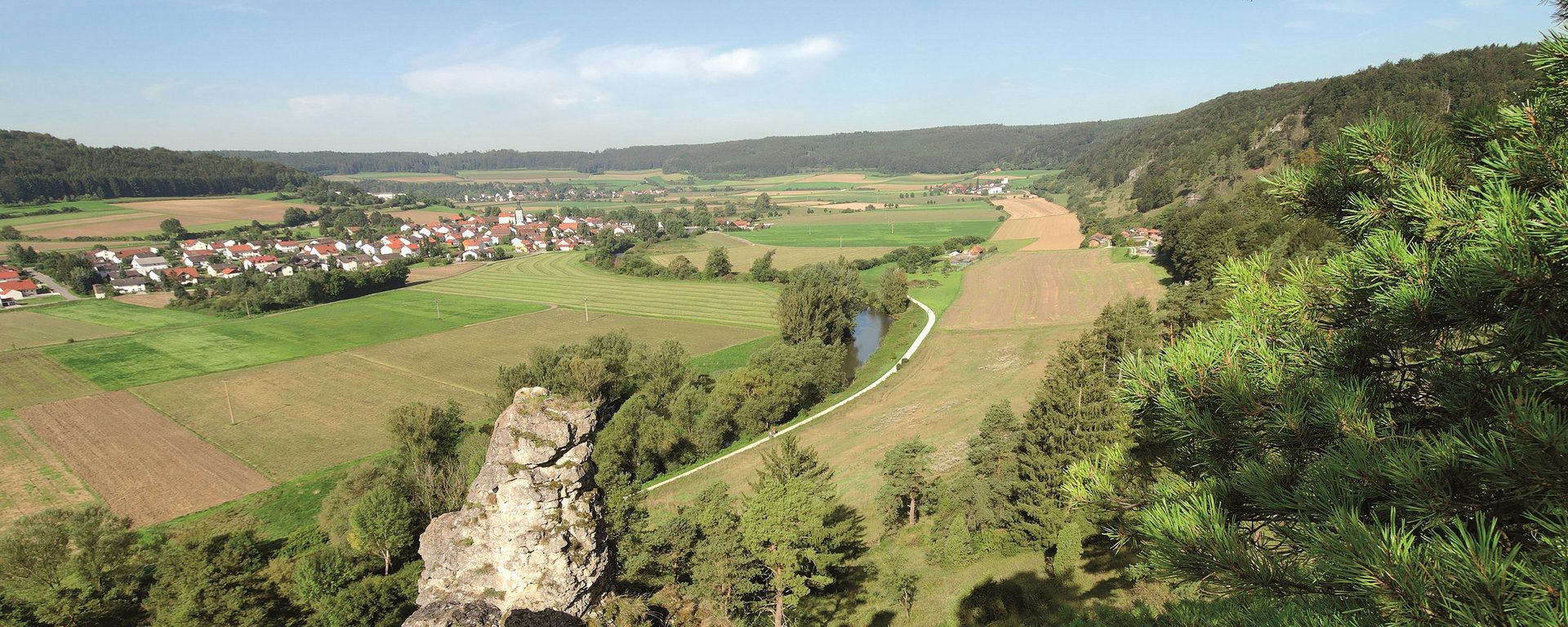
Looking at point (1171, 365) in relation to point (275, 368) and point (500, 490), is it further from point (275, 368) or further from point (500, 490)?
point (275, 368)

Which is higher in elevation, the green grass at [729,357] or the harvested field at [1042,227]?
the harvested field at [1042,227]

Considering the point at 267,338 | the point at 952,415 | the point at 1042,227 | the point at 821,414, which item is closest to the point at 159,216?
the point at 267,338

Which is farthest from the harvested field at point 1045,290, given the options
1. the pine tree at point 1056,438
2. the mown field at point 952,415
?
the pine tree at point 1056,438

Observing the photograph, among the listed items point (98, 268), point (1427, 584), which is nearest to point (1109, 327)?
point (1427, 584)

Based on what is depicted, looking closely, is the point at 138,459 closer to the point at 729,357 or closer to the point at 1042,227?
the point at 729,357

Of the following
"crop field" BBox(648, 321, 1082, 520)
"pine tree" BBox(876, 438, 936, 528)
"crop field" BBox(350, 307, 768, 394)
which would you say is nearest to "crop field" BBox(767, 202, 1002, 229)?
"crop field" BBox(350, 307, 768, 394)

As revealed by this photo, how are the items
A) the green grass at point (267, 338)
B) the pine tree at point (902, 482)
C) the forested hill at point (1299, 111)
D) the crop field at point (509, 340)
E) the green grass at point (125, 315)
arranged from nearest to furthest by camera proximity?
the pine tree at point (902, 482) < the green grass at point (267, 338) < the crop field at point (509, 340) < the green grass at point (125, 315) < the forested hill at point (1299, 111)

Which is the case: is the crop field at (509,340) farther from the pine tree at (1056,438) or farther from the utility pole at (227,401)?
the pine tree at (1056,438)
